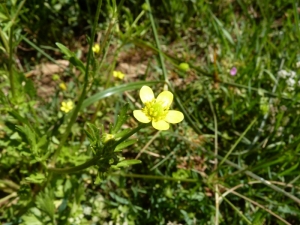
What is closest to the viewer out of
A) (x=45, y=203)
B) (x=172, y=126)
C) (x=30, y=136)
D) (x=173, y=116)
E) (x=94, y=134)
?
(x=94, y=134)

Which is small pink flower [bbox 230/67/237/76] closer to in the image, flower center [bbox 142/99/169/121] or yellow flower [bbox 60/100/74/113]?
yellow flower [bbox 60/100/74/113]

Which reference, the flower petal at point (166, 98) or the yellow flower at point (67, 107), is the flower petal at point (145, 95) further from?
the yellow flower at point (67, 107)

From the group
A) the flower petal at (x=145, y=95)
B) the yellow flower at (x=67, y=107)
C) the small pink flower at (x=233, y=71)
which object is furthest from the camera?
the small pink flower at (x=233, y=71)

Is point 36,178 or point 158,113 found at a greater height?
point 158,113

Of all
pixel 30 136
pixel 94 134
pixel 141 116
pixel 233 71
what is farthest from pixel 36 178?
pixel 233 71

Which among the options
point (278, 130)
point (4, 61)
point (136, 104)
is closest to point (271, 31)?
point (278, 130)

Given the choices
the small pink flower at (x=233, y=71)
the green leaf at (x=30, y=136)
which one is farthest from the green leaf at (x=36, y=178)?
the small pink flower at (x=233, y=71)

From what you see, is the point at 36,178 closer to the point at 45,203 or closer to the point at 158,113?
the point at 45,203
